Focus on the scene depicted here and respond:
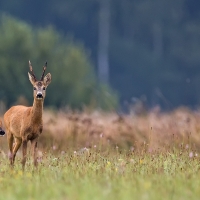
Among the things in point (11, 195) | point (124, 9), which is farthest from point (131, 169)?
point (124, 9)

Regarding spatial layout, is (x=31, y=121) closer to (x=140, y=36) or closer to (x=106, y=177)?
(x=106, y=177)

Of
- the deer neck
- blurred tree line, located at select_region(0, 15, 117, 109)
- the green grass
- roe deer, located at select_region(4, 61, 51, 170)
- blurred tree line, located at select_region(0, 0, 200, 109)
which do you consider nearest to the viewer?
the green grass

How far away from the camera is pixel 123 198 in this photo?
7875mm

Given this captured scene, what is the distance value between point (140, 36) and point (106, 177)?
68.4 meters

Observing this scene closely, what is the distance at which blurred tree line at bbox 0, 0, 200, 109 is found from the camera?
69.9 meters

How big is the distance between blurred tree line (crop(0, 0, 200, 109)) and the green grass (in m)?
54.8

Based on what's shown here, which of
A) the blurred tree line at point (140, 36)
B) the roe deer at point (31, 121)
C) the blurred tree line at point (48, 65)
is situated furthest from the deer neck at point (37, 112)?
the blurred tree line at point (140, 36)

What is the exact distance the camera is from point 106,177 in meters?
9.25

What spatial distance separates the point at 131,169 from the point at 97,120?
7.92 meters

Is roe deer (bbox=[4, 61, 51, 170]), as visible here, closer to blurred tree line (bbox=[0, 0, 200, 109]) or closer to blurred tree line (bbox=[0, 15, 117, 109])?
blurred tree line (bbox=[0, 15, 117, 109])

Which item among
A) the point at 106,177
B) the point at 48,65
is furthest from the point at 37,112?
the point at 48,65

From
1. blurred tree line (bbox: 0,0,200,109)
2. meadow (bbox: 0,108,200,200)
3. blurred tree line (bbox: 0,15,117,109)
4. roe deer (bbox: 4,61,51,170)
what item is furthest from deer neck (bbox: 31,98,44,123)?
blurred tree line (bbox: 0,0,200,109)

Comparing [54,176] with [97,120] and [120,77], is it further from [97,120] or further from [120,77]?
[120,77]

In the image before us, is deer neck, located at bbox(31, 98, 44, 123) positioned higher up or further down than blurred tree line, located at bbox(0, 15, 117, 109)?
further down
